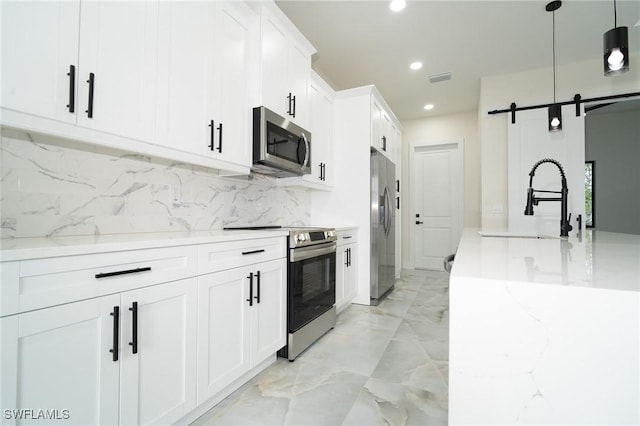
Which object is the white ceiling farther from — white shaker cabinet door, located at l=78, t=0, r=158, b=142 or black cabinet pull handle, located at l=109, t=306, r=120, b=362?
black cabinet pull handle, located at l=109, t=306, r=120, b=362

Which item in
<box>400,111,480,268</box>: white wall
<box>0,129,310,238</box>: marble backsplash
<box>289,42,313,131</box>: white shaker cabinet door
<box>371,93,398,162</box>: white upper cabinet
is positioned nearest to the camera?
<box>0,129,310,238</box>: marble backsplash

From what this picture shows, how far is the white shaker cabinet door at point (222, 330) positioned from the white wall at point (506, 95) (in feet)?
10.9

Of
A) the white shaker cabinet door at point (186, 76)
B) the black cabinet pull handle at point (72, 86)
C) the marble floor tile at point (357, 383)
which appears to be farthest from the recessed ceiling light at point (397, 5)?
the marble floor tile at point (357, 383)

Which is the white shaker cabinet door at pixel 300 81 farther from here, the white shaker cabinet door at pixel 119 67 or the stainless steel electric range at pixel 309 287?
the white shaker cabinet door at pixel 119 67

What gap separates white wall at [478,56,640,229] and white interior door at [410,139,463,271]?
1288 millimetres

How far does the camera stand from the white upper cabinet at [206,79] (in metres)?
1.57

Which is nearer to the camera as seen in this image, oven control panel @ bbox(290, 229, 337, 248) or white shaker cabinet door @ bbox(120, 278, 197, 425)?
white shaker cabinet door @ bbox(120, 278, 197, 425)

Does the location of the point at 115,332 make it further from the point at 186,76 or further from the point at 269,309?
the point at 186,76

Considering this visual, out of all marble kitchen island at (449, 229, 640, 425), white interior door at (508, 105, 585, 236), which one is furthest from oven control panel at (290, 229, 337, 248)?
white interior door at (508, 105, 585, 236)

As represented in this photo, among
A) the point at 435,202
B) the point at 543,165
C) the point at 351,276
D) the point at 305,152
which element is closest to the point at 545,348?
the point at 305,152

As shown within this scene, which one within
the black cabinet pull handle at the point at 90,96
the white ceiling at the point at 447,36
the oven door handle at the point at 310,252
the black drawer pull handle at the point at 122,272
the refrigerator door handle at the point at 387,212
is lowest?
the oven door handle at the point at 310,252

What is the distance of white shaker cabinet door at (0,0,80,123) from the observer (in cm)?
102

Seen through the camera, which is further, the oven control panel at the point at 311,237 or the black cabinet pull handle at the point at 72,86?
the oven control panel at the point at 311,237

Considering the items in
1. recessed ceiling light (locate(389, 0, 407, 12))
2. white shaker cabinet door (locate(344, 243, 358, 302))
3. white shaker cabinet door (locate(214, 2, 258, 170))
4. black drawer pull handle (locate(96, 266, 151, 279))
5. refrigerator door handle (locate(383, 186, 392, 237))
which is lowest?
white shaker cabinet door (locate(344, 243, 358, 302))
